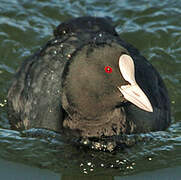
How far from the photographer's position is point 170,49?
7867 mm

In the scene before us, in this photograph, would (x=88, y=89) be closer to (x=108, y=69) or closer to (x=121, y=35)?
(x=108, y=69)

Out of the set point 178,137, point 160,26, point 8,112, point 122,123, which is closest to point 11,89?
point 8,112

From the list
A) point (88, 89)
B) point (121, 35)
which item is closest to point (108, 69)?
point (88, 89)

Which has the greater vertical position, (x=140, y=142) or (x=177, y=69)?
(x=177, y=69)

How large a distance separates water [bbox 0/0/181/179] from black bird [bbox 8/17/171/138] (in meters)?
0.21

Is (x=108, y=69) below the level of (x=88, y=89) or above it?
above

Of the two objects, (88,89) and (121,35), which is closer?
(88,89)

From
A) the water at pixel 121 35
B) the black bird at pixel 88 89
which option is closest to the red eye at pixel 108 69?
the black bird at pixel 88 89

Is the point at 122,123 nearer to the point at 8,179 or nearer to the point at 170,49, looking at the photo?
the point at 8,179

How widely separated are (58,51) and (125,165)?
1.72m

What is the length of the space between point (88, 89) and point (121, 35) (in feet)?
11.3

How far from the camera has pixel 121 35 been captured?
836cm

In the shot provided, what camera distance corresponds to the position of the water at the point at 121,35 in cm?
538

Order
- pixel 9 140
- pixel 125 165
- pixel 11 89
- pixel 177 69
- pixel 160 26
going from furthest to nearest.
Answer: pixel 160 26
pixel 177 69
pixel 11 89
pixel 9 140
pixel 125 165
